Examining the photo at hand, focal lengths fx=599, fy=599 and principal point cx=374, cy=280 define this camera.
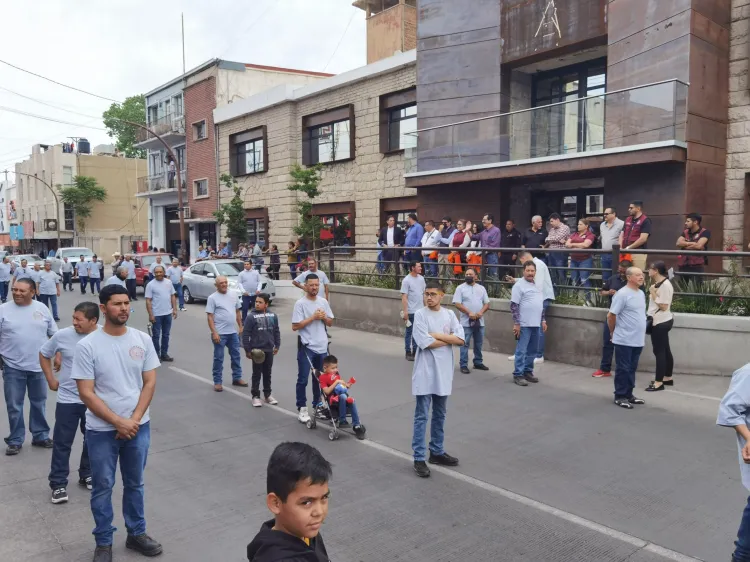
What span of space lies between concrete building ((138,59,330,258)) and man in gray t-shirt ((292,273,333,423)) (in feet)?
75.8

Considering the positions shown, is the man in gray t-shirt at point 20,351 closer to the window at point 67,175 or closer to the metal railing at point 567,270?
the metal railing at point 567,270

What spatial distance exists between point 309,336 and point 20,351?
313cm

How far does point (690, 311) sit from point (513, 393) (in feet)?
11.1

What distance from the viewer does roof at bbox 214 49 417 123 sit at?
66.4ft

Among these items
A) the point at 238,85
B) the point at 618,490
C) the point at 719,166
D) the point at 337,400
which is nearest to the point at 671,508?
the point at 618,490

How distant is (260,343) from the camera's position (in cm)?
810

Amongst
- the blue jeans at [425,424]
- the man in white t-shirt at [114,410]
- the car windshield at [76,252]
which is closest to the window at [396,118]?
the blue jeans at [425,424]

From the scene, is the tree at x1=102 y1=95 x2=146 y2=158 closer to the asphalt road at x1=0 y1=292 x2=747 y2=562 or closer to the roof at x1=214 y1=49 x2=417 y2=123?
the roof at x1=214 y1=49 x2=417 y2=123

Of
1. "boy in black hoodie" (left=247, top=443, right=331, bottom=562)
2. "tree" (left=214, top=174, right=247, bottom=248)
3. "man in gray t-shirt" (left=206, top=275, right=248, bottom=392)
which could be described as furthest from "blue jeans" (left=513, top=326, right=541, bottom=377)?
"tree" (left=214, top=174, right=247, bottom=248)

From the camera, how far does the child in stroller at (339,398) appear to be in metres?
6.78

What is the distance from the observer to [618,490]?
206 inches

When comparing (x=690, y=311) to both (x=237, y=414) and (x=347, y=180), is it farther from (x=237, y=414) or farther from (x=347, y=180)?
(x=347, y=180)

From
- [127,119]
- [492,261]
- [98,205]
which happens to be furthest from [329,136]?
[127,119]

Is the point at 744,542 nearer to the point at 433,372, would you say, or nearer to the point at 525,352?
the point at 433,372
